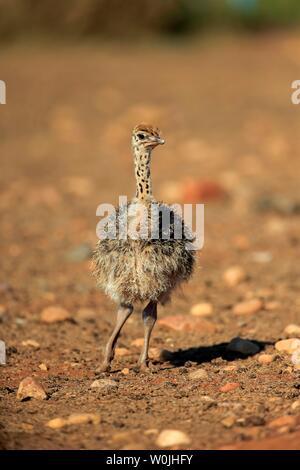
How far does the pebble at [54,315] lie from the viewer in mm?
8805

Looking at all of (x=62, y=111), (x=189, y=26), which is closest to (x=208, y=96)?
(x=62, y=111)

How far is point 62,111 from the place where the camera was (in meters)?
20.0

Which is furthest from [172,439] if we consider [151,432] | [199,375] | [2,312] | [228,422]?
[2,312]

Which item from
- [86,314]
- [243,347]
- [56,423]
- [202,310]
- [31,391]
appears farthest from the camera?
[86,314]

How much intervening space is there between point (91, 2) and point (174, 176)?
444 inches

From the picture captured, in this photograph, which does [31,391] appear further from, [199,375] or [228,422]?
[228,422]

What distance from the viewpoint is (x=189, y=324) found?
333 inches

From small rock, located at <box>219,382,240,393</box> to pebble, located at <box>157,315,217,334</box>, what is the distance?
2070 mm

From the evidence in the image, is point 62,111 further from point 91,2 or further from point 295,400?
point 295,400

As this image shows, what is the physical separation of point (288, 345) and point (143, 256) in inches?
56.3

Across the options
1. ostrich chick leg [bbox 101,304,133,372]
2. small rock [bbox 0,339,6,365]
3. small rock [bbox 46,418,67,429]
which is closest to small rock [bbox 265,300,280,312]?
ostrich chick leg [bbox 101,304,133,372]

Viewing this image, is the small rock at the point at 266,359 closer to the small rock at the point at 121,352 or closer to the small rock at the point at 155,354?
the small rock at the point at 155,354

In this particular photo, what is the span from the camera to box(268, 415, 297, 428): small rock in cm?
532

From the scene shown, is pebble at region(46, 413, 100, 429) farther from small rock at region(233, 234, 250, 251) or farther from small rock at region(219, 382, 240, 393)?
small rock at region(233, 234, 250, 251)
